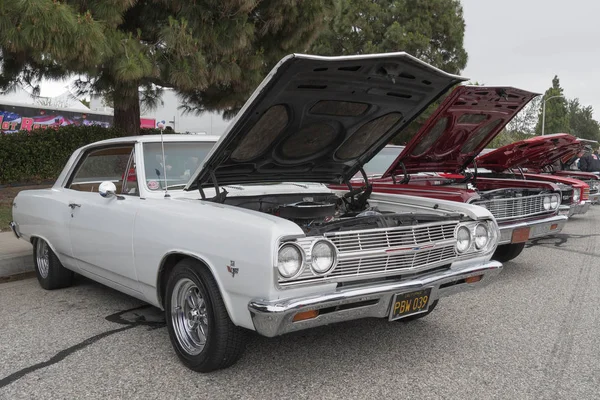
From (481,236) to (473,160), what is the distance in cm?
360

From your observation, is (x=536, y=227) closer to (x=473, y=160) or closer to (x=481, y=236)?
(x=473, y=160)

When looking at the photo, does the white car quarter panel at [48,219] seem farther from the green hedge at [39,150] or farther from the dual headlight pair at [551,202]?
the green hedge at [39,150]

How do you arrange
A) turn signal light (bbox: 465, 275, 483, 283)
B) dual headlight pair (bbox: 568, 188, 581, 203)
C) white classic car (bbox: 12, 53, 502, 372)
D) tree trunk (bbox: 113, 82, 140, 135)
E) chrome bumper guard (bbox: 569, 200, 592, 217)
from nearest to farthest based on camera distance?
white classic car (bbox: 12, 53, 502, 372), turn signal light (bbox: 465, 275, 483, 283), dual headlight pair (bbox: 568, 188, 581, 203), chrome bumper guard (bbox: 569, 200, 592, 217), tree trunk (bbox: 113, 82, 140, 135)

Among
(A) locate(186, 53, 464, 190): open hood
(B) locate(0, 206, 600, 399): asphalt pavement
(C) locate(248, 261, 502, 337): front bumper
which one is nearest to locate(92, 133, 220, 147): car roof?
(A) locate(186, 53, 464, 190): open hood

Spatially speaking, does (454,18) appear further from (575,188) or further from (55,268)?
(55,268)

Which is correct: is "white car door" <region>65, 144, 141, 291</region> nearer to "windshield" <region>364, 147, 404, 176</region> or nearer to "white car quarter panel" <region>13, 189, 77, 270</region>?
"white car quarter panel" <region>13, 189, 77, 270</region>

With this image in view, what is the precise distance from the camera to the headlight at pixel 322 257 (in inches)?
110

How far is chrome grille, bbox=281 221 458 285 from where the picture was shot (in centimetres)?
287

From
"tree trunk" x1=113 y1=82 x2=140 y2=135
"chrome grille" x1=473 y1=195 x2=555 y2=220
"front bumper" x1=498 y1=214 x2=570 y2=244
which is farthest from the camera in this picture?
"tree trunk" x1=113 y1=82 x2=140 y2=135

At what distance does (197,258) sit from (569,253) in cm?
590

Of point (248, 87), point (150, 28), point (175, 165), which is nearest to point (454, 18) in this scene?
point (248, 87)

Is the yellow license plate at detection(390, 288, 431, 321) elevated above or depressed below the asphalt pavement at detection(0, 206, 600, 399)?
above

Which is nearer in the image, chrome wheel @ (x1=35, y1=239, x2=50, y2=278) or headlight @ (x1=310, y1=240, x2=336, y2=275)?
headlight @ (x1=310, y1=240, x2=336, y2=275)

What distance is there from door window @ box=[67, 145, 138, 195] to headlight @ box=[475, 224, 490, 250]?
7.99 feet
